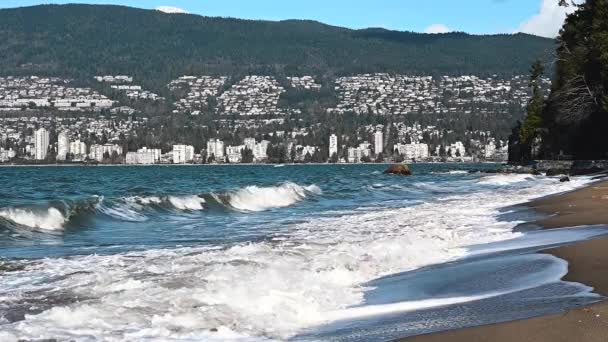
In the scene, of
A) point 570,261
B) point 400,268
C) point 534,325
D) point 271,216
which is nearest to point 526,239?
point 400,268

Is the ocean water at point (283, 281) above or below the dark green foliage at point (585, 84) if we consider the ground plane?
below

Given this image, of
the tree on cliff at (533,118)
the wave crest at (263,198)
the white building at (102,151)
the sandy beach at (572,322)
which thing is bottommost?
the white building at (102,151)

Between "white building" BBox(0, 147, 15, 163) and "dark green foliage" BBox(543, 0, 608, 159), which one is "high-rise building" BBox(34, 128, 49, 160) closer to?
"white building" BBox(0, 147, 15, 163)

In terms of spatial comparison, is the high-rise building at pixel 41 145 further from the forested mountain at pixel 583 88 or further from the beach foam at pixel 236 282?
the beach foam at pixel 236 282

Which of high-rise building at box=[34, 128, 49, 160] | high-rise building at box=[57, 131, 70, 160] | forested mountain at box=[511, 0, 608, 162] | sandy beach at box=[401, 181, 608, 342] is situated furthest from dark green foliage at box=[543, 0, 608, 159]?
high-rise building at box=[34, 128, 49, 160]

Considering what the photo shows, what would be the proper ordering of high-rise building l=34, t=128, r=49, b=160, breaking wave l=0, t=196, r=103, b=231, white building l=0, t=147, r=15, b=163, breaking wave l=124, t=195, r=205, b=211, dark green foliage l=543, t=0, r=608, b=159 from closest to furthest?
breaking wave l=0, t=196, r=103, b=231 → breaking wave l=124, t=195, r=205, b=211 → dark green foliage l=543, t=0, r=608, b=159 → white building l=0, t=147, r=15, b=163 → high-rise building l=34, t=128, r=49, b=160

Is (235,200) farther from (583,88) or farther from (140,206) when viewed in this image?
(583,88)

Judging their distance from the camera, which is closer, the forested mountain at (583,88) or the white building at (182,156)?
the forested mountain at (583,88)

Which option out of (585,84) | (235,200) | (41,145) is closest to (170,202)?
(235,200)

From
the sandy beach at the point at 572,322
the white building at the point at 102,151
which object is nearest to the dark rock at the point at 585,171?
the sandy beach at the point at 572,322

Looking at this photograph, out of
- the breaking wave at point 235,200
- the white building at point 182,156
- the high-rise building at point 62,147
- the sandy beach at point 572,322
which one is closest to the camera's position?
the sandy beach at point 572,322
